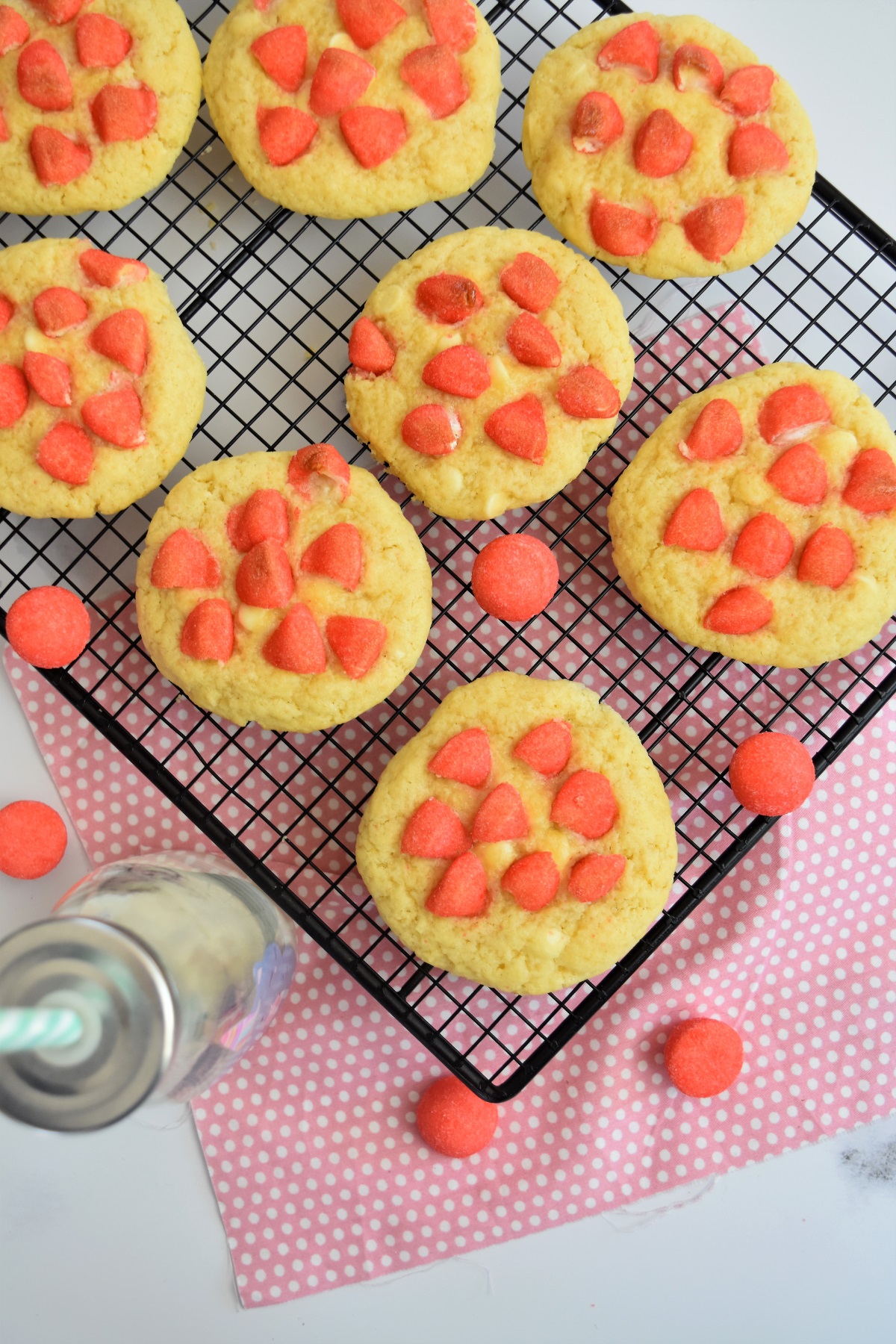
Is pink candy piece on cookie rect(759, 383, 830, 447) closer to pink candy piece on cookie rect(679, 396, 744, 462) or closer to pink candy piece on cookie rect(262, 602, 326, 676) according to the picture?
pink candy piece on cookie rect(679, 396, 744, 462)

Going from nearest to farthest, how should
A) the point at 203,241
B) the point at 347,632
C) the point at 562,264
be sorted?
the point at 347,632, the point at 562,264, the point at 203,241

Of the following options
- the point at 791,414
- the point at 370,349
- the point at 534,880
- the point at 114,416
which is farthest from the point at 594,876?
the point at 114,416

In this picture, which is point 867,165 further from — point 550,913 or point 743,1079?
point 743,1079

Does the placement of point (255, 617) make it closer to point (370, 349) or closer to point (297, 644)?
point (297, 644)

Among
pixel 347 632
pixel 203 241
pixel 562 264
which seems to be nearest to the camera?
pixel 347 632

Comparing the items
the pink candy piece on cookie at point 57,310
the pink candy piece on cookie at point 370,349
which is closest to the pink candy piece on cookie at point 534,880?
the pink candy piece on cookie at point 370,349

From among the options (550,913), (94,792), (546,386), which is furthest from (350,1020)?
(546,386)
